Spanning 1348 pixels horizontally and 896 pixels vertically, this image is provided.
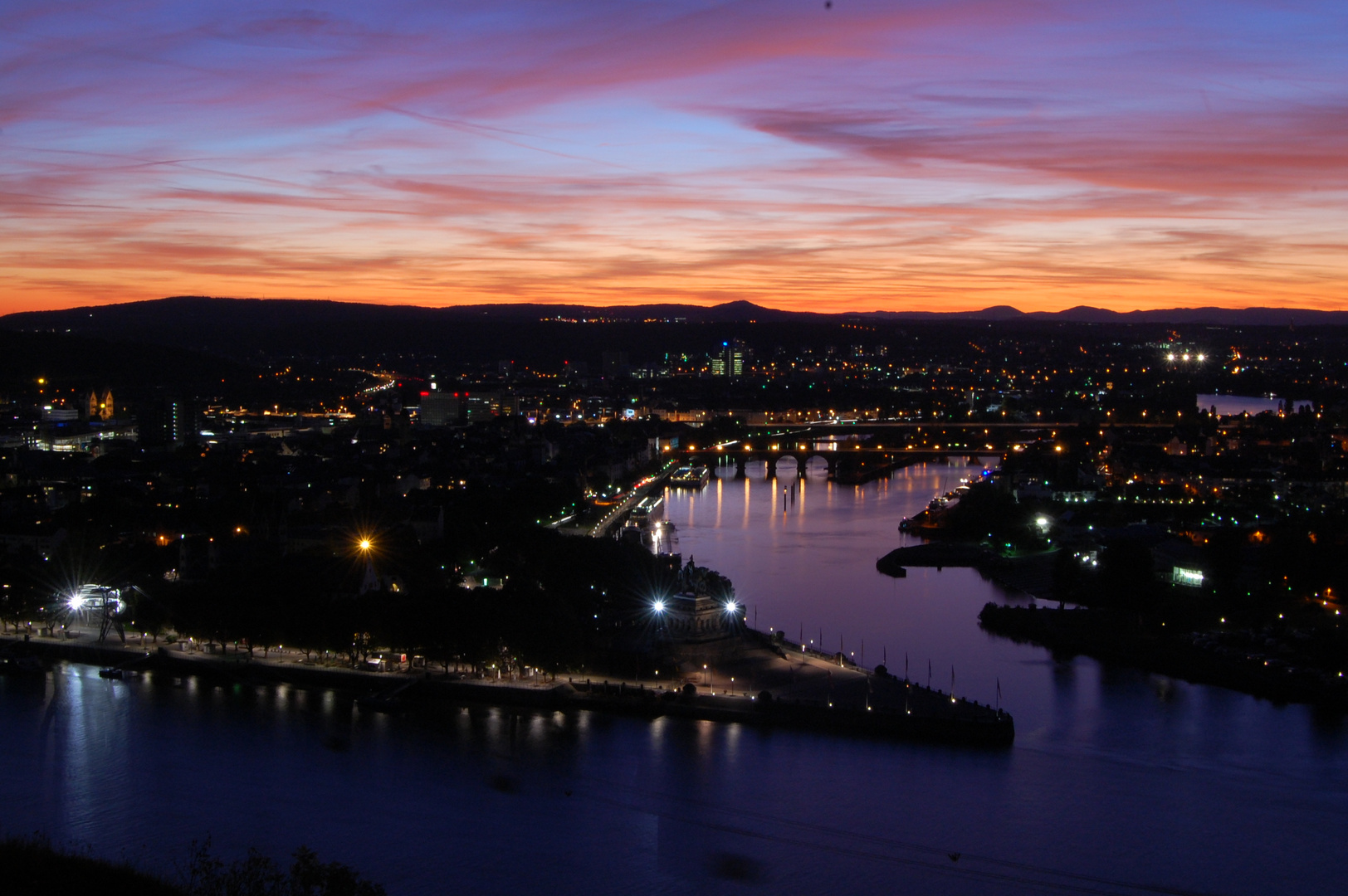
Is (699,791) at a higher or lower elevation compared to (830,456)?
lower

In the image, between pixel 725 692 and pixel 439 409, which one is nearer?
pixel 725 692

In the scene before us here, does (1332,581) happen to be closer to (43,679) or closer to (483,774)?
(483,774)

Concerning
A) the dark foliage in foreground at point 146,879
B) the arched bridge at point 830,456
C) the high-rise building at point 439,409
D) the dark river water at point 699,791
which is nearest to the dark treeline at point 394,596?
the dark river water at point 699,791

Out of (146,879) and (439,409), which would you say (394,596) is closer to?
(146,879)

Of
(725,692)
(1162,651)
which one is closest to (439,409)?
(1162,651)

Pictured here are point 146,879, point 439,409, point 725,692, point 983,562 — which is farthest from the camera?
point 439,409

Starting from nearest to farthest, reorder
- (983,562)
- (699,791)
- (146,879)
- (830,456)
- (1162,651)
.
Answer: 1. (146,879)
2. (699,791)
3. (1162,651)
4. (983,562)
5. (830,456)
